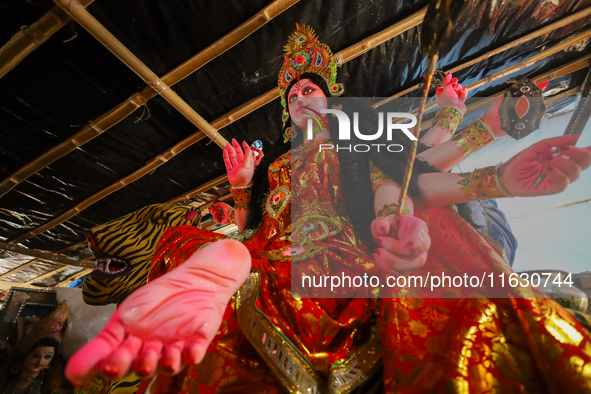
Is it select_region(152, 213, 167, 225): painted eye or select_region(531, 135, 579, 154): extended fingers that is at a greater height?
select_region(152, 213, 167, 225): painted eye

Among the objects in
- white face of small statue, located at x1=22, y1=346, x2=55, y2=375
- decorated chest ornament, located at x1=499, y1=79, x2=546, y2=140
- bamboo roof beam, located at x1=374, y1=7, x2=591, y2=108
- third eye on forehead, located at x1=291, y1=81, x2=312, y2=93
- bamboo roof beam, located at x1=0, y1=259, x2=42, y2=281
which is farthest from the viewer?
bamboo roof beam, located at x1=0, y1=259, x2=42, y2=281

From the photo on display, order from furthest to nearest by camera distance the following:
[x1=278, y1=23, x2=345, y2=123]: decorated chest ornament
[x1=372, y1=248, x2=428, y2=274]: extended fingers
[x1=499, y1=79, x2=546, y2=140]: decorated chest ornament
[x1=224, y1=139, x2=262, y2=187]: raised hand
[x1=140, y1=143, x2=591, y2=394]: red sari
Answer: [x1=278, y1=23, x2=345, y2=123]: decorated chest ornament
[x1=224, y1=139, x2=262, y2=187]: raised hand
[x1=499, y1=79, x2=546, y2=140]: decorated chest ornament
[x1=372, y1=248, x2=428, y2=274]: extended fingers
[x1=140, y1=143, x2=591, y2=394]: red sari

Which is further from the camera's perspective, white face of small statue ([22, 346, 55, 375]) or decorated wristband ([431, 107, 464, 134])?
white face of small statue ([22, 346, 55, 375])

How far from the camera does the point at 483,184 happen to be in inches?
44.9

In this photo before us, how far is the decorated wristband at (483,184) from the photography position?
1.10 m

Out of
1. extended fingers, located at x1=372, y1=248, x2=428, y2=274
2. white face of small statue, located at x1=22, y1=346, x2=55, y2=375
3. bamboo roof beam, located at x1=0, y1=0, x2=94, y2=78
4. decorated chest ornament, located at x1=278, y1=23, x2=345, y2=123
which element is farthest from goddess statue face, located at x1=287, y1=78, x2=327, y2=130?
white face of small statue, located at x1=22, y1=346, x2=55, y2=375

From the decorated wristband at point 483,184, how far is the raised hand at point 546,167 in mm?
30

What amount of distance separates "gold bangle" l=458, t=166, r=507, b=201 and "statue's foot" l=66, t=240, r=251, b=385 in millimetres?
980

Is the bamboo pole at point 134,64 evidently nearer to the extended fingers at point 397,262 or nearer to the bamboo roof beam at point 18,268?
the extended fingers at point 397,262

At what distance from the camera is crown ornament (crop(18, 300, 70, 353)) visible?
269 cm

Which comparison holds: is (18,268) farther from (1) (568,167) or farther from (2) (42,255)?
(1) (568,167)

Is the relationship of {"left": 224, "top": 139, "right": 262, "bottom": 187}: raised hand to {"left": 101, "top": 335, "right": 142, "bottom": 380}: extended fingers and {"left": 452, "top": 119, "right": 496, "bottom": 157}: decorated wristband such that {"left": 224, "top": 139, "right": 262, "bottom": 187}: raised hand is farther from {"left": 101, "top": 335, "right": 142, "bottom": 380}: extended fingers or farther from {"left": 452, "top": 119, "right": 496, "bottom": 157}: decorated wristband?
{"left": 101, "top": 335, "right": 142, "bottom": 380}: extended fingers

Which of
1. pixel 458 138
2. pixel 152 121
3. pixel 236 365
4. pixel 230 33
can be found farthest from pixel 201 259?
pixel 152 121

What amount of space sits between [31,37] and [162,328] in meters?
2.53
